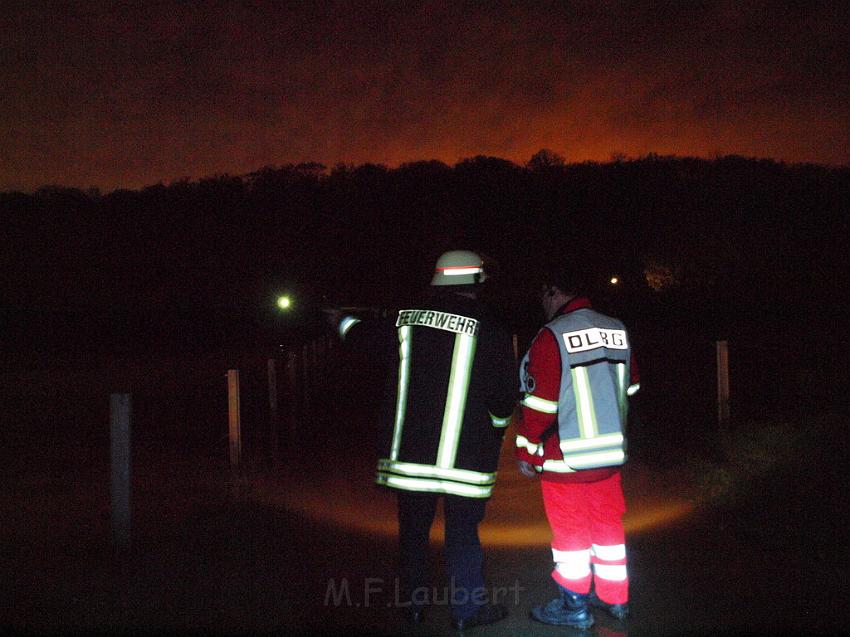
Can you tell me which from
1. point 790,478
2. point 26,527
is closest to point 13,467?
point 26,527

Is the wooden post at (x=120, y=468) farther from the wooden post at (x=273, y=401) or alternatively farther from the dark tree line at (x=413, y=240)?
the dark tree line at (x=413, y=240)

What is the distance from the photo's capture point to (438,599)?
19.5ft

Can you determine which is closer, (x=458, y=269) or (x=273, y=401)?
(x=458, y=269)

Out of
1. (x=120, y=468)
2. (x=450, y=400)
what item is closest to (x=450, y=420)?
(x=450, y=400)

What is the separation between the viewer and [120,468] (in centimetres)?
685

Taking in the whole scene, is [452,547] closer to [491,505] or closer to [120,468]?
[120,468]

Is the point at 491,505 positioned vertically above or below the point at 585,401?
below

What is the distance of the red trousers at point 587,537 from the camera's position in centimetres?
535

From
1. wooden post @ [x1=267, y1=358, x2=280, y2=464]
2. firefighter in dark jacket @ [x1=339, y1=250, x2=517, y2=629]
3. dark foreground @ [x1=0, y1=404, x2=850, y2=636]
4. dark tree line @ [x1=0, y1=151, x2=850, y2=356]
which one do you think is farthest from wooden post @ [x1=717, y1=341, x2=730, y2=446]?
dark tree line @ [x1=0, y1=151, x2=850, y2=356]

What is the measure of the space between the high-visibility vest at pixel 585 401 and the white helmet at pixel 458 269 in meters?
0.48

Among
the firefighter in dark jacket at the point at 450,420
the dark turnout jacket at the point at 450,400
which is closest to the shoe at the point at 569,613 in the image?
the firefighter in dark jacket at the point at 450,420

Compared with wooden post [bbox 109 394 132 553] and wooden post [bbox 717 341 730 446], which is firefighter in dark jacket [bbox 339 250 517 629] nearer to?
wooden post [bbox 109 394 132 553]

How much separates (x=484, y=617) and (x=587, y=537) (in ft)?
2.26

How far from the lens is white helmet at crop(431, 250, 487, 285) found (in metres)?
5.32
